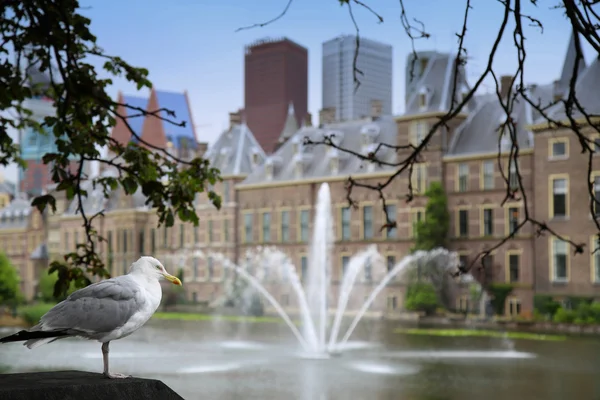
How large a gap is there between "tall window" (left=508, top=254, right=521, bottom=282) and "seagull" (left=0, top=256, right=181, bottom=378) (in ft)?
114

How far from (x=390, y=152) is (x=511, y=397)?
90.0ft

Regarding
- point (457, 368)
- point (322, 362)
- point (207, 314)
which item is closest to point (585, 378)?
point (457, 368)

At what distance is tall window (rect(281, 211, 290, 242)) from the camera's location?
4672 cm

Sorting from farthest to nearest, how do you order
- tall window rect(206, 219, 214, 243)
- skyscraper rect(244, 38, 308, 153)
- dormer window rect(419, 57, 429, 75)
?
1. skyscraper rect(244, 38, 308, 153)
2. tall window rect(206, 219, 214, 243)
3. dormer window rect(419, 57, 429, 75)

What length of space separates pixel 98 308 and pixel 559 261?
111ft

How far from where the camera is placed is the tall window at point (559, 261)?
3562 cm

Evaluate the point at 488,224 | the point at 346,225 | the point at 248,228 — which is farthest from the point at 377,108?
the point at 488,224

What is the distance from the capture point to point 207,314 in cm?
4478

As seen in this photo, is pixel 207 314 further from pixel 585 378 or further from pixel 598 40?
pixel 598 40

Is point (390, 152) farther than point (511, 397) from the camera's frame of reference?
Yes

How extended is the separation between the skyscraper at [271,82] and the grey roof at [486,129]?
50177mm

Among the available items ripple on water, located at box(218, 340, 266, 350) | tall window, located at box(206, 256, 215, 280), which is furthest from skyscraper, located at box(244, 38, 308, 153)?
ripple on water, located at box(218, 340, 266, 350)

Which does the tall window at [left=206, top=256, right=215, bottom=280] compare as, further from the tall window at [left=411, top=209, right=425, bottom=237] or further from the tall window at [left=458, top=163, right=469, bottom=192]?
the tall window at [left=458, top=163, right=469, bottom=192]

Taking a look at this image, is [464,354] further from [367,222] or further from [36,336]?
[36,336]
